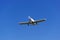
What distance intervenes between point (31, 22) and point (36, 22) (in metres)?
3.25

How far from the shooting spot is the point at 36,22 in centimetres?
10244

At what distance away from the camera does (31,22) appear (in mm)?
100188
